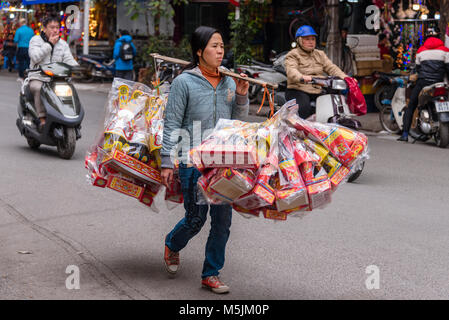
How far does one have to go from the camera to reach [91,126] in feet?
48.0

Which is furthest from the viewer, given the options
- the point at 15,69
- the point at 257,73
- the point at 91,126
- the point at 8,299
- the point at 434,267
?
the point at 15,69

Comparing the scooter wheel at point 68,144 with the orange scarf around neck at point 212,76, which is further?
the scooter wheel at point 68,144

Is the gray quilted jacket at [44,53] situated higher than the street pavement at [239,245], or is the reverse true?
the gray quilted jacket at [44,53]

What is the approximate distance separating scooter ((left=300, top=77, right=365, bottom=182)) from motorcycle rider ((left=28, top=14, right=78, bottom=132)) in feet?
11.9

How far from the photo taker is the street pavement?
5.30 m

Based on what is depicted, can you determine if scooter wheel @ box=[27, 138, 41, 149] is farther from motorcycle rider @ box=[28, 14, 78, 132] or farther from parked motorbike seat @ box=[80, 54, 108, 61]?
parked motorbike seat @ box=[80, 54, 108, 61]

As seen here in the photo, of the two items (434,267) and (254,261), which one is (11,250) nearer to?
(254,261)

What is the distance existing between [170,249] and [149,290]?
0.36 m

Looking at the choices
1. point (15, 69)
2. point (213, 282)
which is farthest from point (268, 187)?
point (15, 69)

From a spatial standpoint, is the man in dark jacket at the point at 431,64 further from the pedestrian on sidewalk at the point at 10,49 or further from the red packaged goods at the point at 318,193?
the pedestrian on sidewalk at the point at 10,49

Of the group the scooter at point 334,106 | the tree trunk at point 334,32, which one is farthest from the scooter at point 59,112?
the tree trunk at point 334,32

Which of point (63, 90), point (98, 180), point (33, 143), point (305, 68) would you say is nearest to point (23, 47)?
point (33, 143)

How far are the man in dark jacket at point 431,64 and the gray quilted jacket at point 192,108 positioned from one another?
27.5 feet

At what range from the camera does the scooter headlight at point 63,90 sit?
35.8 ft
